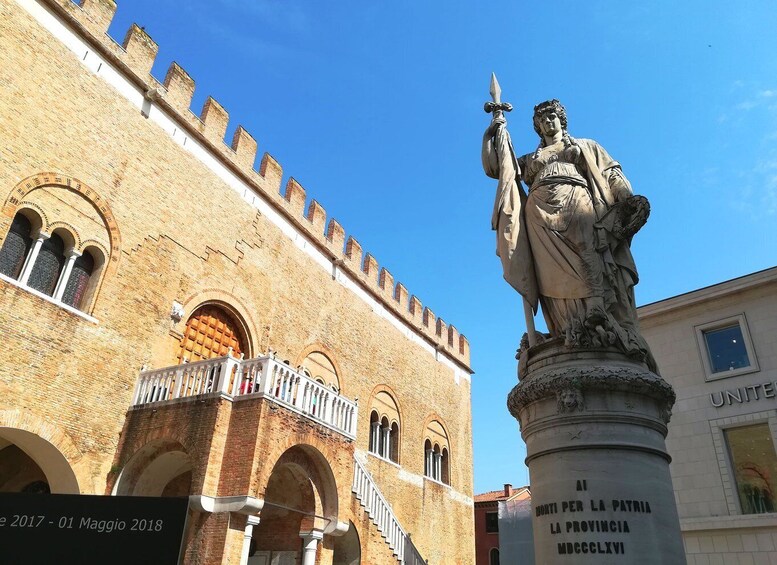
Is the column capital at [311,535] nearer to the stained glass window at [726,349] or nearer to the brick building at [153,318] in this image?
the brick building at [153,318]

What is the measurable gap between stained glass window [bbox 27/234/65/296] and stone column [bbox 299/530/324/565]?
20.2 ft

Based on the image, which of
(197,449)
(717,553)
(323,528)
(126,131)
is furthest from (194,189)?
(717,553)

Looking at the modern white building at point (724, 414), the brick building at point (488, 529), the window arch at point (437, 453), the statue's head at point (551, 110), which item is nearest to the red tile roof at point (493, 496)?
the brick building at point (488, 529)

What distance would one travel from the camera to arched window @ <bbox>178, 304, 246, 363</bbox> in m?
12.5

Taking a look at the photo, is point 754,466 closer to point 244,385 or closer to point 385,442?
point 385,442

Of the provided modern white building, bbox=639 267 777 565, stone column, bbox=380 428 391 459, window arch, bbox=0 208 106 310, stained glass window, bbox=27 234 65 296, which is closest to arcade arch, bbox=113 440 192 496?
window arch, bbox=0 208 106 310

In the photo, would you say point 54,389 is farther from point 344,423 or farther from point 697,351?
point 697,351

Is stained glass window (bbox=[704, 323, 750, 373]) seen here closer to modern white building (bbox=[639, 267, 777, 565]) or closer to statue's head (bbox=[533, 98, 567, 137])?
modern white building (bbox=[639, 267, 777, 565])

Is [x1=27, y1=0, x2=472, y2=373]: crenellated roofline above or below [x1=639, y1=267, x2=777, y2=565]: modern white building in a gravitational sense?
above

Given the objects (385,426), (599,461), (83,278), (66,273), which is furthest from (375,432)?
(599,461)

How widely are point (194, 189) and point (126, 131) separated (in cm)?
199

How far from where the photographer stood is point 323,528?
10.3 m

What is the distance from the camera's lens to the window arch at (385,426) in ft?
59.7

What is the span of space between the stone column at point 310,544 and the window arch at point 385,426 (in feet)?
24.7
